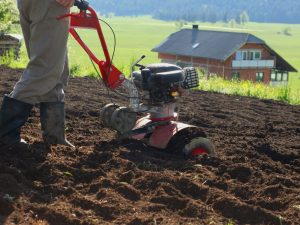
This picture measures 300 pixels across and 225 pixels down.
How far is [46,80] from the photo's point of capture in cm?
495

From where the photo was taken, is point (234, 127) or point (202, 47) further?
point (202, 47)

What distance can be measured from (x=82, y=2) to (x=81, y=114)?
2.35 m

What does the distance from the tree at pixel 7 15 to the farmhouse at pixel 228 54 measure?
54.8 meters

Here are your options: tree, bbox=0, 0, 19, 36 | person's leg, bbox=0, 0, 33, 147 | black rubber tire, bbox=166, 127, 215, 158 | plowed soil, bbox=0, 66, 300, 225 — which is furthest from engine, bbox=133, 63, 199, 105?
tree, bbox=0, 0, 19, 36

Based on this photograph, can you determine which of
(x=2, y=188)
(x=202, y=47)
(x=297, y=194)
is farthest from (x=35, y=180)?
(x=202, y=47)

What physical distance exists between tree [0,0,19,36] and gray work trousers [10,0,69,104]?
534 inches

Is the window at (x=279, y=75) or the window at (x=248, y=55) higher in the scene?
the window at (x=248, y=55)

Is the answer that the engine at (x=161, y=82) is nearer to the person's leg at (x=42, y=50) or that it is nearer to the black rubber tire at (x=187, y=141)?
the black rubber tire at (x=187, y=141)

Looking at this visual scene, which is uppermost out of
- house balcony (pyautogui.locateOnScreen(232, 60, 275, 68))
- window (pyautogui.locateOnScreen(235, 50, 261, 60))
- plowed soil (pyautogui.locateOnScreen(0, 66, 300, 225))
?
plowed soil (pyautogui.locateOnScreen(0, 66, 300, 225))

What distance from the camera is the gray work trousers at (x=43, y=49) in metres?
4.86

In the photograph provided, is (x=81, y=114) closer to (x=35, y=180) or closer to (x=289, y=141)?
(x=289, y=141)

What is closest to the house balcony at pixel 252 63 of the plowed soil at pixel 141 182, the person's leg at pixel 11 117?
the plowed soil at pixel 141 182

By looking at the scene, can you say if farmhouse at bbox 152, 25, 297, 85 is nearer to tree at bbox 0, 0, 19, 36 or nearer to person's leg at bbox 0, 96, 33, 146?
tree at bbox 0, 0, 19, 36

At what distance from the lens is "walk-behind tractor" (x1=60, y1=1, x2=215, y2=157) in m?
5.37
